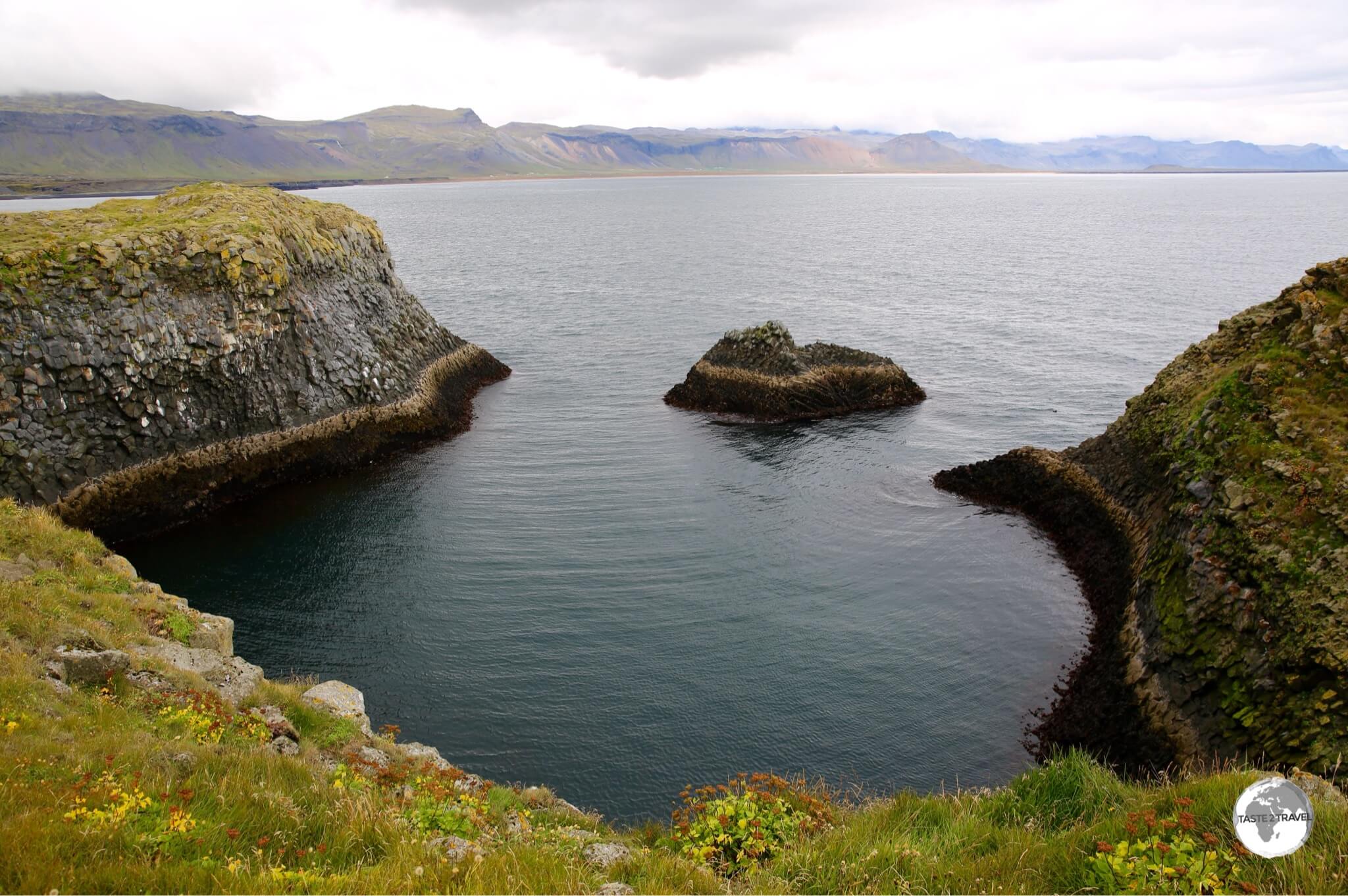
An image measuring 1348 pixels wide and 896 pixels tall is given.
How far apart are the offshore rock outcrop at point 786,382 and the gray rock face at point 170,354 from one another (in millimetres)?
19023

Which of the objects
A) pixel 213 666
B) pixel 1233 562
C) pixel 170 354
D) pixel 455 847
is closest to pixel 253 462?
pixel 170 354

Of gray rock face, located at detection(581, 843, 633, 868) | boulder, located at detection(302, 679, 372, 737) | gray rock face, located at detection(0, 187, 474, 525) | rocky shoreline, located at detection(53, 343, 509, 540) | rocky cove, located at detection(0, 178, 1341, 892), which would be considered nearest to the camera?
gray rock face, located at detection(581, 843, 633, 868)

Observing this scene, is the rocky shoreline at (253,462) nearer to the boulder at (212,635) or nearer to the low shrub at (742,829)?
the boulder at (212,635)

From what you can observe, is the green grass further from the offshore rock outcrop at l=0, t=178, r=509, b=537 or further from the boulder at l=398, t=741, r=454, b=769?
the offshore rock outcrop at l=0, t=178, r=509, b=537

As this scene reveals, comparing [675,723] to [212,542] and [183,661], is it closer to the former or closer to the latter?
[183,661]

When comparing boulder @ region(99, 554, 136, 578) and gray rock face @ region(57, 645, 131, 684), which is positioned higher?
gray rock face @ region(57, 645, 131, 684)

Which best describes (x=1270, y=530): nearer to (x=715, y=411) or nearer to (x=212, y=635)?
(x=212, y=635)

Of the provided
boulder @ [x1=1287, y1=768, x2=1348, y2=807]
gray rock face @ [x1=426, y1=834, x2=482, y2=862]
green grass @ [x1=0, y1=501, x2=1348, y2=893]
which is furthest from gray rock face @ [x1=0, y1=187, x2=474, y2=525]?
boulder @ [x1=1287, y1=768, x2=1348, y2=807]

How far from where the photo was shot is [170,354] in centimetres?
3688

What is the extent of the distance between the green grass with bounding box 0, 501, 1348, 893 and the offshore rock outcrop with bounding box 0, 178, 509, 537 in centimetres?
2201

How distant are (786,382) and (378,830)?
4301 centimetres

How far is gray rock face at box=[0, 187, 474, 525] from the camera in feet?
109

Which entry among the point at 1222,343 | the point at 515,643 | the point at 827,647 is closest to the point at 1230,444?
the point at 1222,343

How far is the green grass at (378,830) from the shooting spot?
26.8 ft
